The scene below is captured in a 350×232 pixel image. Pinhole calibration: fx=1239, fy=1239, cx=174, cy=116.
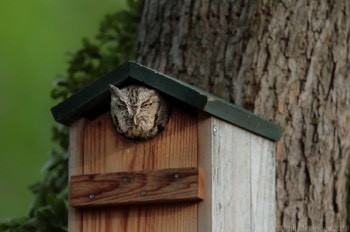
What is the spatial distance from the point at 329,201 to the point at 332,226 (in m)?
0.11

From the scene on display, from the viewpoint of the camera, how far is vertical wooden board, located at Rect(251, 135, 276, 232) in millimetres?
5055

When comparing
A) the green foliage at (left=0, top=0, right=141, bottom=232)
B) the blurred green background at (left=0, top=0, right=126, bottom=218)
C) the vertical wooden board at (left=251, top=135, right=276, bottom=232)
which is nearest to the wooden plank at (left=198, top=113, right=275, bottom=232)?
the vertical wooden board at (left=251, top=135, right=276, bottom=232)

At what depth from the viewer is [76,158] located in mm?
5008

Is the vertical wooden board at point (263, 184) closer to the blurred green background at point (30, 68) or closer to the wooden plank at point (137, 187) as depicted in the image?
the wooden plank at point (137, 187)

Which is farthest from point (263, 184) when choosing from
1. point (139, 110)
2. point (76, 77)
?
point (76, 77)

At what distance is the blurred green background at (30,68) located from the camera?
1093 centimetres

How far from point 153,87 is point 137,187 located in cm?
A: 39

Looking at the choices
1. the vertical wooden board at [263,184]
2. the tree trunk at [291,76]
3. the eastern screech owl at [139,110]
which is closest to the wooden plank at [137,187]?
the eastern screech owl at [139,110]

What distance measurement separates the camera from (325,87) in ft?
18.1

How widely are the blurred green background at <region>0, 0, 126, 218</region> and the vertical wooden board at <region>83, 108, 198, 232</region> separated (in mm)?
5878

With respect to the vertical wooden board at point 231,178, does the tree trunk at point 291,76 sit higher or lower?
higher

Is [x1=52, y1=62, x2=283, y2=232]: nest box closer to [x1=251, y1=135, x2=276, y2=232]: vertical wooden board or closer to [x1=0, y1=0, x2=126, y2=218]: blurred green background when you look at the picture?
[x1=251, y1=135, x2=276, y2=232]: vertical wooden board

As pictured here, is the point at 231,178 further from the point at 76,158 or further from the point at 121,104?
the point at 76,158

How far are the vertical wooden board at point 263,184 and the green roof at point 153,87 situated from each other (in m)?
0.07
